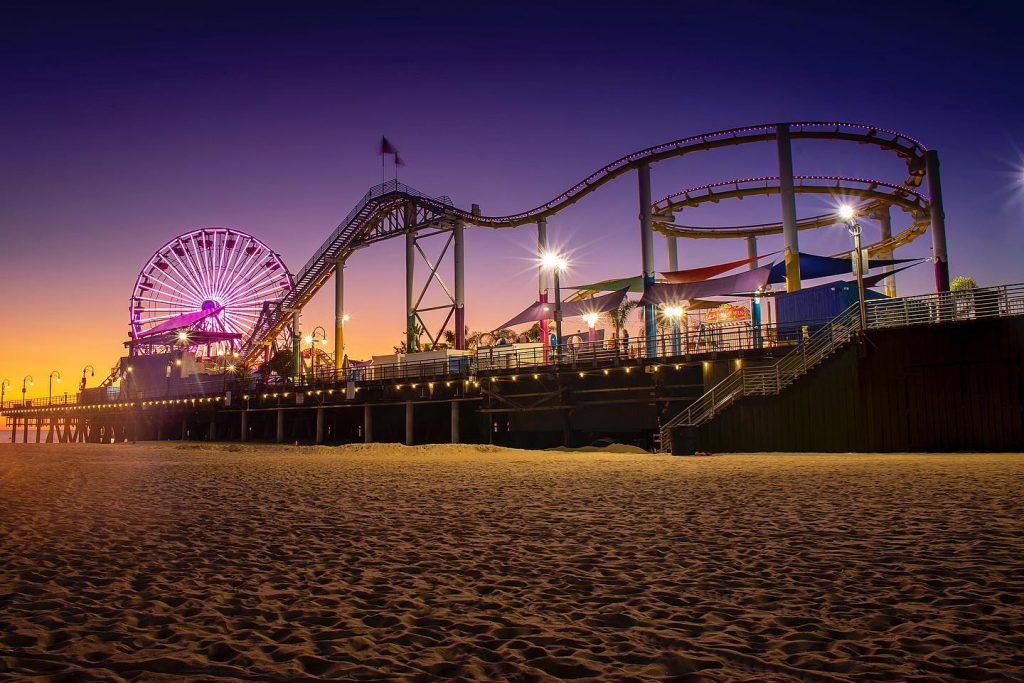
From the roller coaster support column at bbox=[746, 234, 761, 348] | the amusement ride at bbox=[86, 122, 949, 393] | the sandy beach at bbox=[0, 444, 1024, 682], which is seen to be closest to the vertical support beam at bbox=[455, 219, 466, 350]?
the amusement ride at bbox=[86, 122, 949, 393]

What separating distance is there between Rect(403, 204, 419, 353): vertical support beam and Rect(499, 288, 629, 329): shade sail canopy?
13.4m

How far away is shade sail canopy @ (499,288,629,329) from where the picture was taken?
37469 millimetres

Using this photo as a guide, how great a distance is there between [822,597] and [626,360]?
77.7ft

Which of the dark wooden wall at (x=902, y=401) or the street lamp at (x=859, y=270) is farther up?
the street lamp at (x=859, y=270)

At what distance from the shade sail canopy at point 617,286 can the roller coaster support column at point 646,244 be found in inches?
34.5

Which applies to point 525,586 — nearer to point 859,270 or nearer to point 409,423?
point 859,270

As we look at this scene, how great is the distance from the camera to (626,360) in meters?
29.0

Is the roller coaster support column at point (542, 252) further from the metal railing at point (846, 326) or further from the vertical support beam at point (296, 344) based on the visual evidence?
the vertical support beam at point (296, 344)

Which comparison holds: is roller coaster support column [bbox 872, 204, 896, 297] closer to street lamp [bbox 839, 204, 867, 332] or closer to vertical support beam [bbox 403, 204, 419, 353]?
street lamp [bbox 839, 204, 867, 332]

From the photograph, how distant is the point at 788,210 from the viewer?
32.9 m

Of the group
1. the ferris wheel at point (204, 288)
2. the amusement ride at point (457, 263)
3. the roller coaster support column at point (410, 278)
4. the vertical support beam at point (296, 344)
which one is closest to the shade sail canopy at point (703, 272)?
the amusement ride at point (457, 263)

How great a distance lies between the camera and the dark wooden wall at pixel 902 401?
20484 millimetres

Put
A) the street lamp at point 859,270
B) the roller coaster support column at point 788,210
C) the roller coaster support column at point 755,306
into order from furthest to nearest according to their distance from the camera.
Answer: the roller coaster support column at point 788,210 < the roller coaster support column at point 755,306 < the street lamp at point 859,270

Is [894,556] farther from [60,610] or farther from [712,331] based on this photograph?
[712,331]
